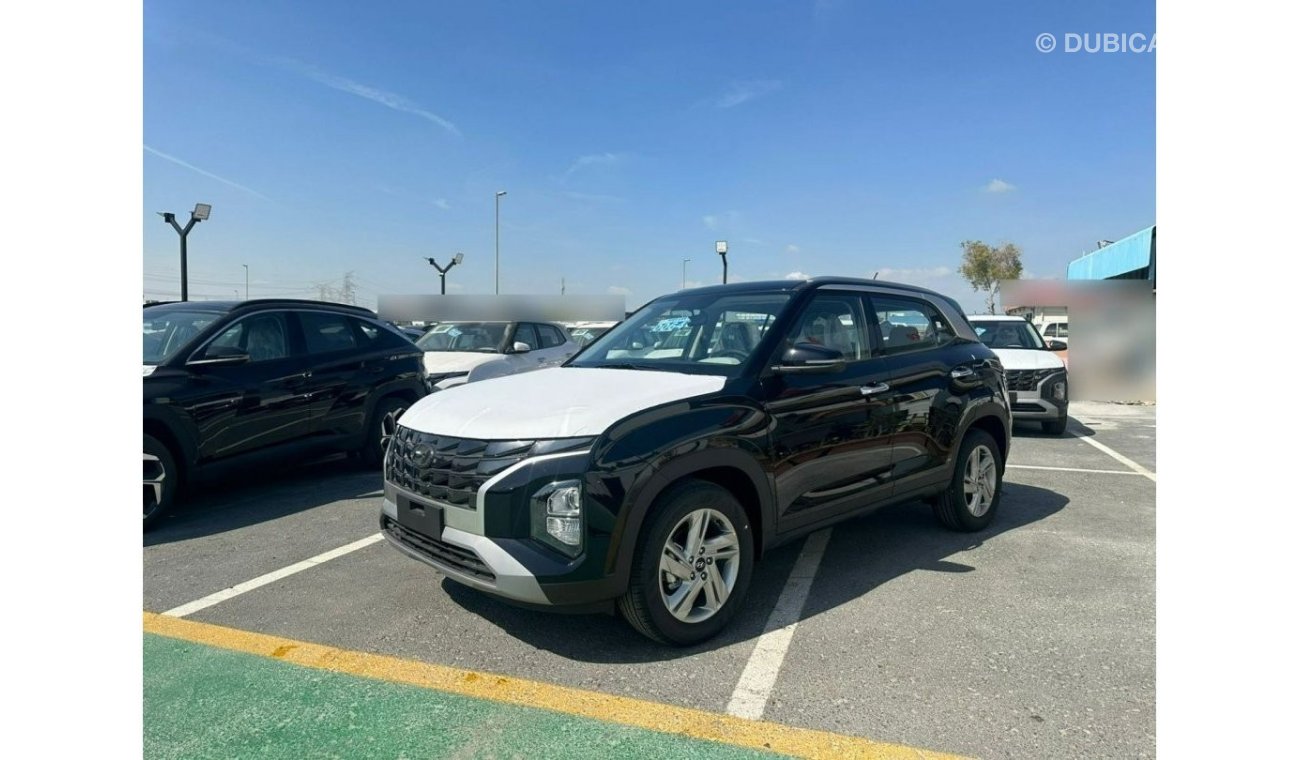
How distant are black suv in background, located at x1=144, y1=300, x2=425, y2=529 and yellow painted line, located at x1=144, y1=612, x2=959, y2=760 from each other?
7.68 ft

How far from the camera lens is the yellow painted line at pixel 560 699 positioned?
2615 millimetres

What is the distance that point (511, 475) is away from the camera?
312 cm

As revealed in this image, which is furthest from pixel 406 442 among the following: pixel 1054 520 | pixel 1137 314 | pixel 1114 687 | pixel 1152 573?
pixel 1137 314

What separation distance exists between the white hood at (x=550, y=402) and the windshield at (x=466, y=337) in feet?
22.0

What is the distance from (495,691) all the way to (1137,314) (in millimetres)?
9273

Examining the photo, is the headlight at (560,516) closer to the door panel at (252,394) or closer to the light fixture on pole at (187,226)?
the door panel at (252,394)

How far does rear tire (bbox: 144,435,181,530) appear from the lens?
5.32m

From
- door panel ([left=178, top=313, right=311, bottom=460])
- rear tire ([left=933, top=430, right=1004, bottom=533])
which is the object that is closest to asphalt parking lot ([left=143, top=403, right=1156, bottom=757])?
rear tire ([left=933, top=430, right=1004, bottom=533])

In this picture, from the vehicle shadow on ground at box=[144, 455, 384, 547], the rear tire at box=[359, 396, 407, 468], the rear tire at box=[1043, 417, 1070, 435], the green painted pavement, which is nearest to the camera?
the green painted pavement

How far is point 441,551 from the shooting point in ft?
11.1

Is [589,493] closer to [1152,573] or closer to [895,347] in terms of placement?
[895,347]

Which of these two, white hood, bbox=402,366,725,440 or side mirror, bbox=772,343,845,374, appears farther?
side mirror, bbox=772,343,845,374

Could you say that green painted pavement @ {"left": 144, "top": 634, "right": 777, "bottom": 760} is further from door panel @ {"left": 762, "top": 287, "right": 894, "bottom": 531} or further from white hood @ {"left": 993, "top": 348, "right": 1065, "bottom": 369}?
white hood @ {"left": 993, "top": 348, "right": 1065, "bottom": 369}

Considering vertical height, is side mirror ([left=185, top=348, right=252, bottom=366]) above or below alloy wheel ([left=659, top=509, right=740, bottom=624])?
above
